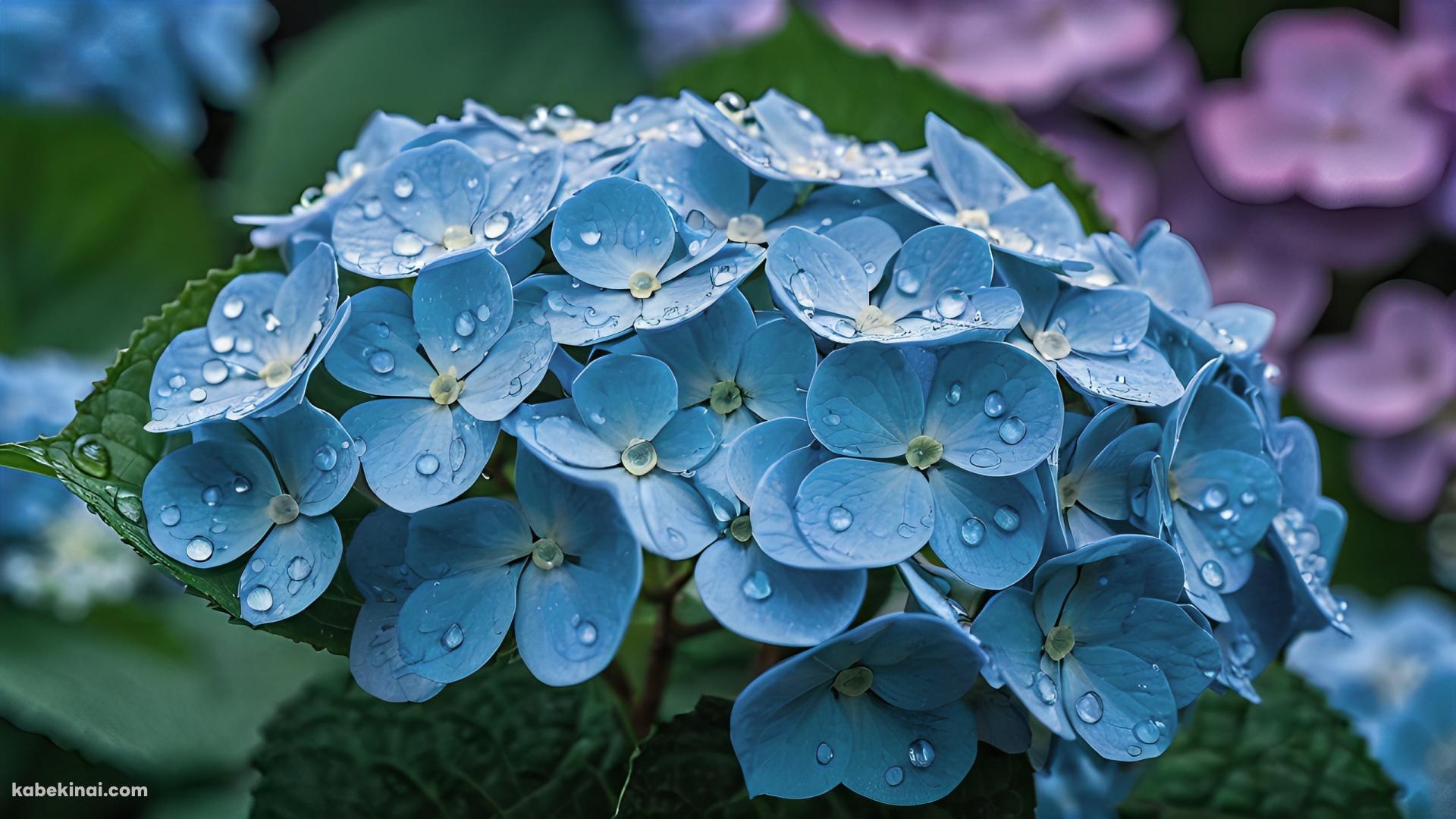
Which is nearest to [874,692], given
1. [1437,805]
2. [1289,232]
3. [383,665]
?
[383,665]

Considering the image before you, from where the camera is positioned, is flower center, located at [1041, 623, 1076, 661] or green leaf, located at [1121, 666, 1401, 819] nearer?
flower center, located at [1041, 623, 1076, 661]

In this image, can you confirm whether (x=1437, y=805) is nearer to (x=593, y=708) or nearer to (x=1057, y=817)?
(x=1057, y=817)

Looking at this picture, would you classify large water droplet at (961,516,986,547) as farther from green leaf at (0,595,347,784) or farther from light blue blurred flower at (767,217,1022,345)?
green leaf at (0,595,347,784)

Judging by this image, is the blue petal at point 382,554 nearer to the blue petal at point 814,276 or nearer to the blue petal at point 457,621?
the blue petal at point 457,621

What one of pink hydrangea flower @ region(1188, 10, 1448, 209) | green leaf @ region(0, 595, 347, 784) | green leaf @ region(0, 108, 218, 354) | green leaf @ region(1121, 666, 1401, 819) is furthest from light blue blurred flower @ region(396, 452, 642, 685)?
pink hydrangea flower @ region(1188, 10, 1448, 209)

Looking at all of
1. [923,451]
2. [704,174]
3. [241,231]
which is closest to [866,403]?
[923,451]

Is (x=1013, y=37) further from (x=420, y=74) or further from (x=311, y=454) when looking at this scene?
(x=311, y=454)
